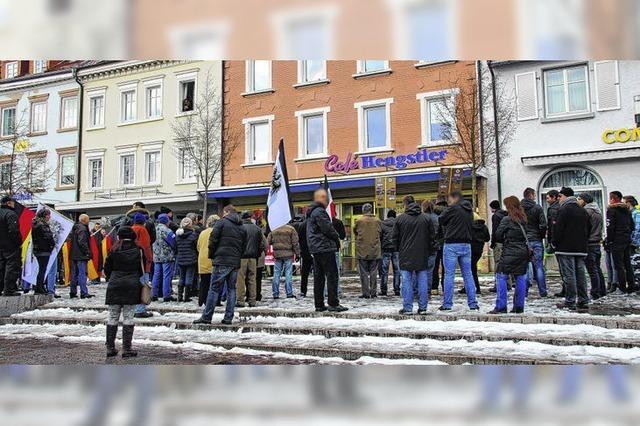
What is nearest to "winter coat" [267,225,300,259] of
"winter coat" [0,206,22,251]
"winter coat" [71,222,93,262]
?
"winter coat" [71,222,93,262]

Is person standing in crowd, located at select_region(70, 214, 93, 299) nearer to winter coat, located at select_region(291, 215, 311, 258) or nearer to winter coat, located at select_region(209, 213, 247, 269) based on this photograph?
winter coat, located at select_region(291, 215, 311, 258)

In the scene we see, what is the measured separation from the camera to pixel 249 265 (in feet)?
34.1

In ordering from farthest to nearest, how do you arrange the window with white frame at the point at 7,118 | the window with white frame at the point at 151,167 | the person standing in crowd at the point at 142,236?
the window with white frame at the point at 7,118, the window with white frame at the point at 151,167, the person standing in crowd at the point at 142,236

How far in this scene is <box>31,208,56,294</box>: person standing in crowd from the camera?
1175 cm

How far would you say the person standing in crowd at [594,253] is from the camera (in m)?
10.1

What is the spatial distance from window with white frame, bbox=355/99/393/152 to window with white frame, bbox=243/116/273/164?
4.54m

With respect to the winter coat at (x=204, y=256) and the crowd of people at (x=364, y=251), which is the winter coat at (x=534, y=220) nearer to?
the crowd of people at (x=364, y=251)

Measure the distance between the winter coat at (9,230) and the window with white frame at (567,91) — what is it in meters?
17.1

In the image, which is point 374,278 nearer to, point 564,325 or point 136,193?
point 564,325

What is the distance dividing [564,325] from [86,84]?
29.8 meters

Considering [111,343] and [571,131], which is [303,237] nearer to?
[111,343]

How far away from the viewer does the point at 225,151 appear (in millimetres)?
26125

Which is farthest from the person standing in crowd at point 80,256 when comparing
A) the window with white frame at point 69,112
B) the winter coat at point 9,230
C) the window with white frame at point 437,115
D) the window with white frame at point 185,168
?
the window with white frame at point 69,112
